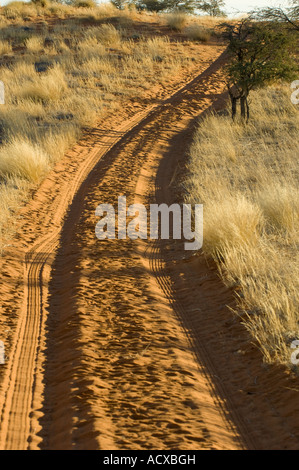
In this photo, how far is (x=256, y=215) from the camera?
722 centimetres

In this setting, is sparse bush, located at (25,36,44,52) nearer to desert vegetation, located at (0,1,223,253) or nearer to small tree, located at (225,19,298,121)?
desert vegetation, located at (0,1,223,253)

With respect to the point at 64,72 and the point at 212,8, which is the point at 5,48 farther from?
the point at 212,8

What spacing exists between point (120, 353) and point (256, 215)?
10.7ft

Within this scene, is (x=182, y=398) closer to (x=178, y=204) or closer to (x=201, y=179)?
(x=178, y=204)

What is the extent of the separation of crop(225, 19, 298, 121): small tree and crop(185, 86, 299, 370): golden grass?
1.22 meters

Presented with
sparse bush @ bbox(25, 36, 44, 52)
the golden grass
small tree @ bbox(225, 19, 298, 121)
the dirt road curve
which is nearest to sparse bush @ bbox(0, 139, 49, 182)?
the dirt road curve

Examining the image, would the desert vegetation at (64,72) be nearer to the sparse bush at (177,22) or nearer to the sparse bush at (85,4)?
the sparse bush at (177,22)

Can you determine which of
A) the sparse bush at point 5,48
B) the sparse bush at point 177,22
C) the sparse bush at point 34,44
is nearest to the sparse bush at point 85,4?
the sparse bush at point 177,22

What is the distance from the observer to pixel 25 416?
13.1ft

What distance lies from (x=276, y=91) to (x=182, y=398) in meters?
14.2

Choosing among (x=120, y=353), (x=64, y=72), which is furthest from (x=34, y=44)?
(x=120, y=353)

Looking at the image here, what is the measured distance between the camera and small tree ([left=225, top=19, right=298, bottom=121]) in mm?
13883

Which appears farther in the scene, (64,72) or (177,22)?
(177,22)


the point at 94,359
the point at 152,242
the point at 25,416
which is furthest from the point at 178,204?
the point at 25,416
